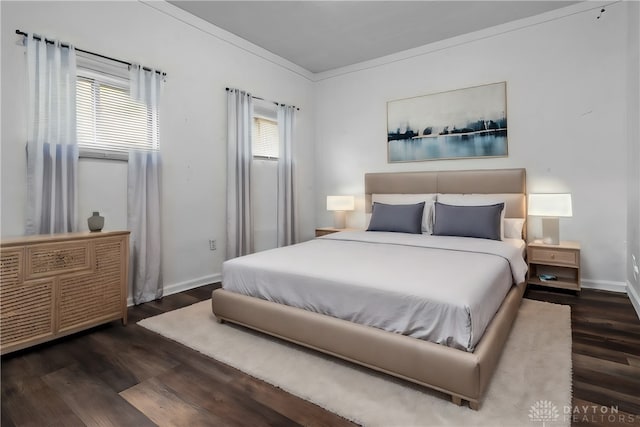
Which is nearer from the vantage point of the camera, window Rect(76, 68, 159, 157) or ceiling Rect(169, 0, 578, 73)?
window Rect(76, 68, 159, 157)

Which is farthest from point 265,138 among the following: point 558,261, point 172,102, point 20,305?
point 558,261

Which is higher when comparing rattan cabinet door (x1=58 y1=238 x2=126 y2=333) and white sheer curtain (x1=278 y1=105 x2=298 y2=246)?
white sheer curtain (x1=278 y1=105 x2=298 y2=246)

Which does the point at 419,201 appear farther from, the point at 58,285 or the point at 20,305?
the point at 20,305

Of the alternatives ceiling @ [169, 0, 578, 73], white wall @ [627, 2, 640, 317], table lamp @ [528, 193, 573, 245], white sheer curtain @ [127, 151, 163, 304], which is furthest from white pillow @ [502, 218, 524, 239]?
white sheer curtain @ [127, 151, 163, 304]

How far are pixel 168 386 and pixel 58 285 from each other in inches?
45.8

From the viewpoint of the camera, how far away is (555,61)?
3527 mm

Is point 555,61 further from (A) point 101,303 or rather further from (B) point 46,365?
(B) point 46,365

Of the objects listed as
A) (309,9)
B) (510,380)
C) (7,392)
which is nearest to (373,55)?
(309,9)

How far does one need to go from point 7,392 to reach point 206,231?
2206 millimetres

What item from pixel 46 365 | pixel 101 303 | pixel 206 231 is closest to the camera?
pixel 46 365

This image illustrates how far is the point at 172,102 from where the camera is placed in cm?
340

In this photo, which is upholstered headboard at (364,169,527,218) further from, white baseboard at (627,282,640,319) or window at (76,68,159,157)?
window at (76,68,159,157)

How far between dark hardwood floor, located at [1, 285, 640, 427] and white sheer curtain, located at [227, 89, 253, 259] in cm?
165

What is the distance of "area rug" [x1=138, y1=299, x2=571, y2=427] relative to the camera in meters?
1.51
